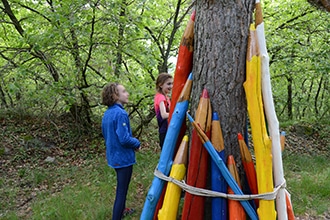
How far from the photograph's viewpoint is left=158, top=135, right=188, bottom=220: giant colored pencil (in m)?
2.62

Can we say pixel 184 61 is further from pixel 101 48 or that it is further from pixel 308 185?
pixel 101 48

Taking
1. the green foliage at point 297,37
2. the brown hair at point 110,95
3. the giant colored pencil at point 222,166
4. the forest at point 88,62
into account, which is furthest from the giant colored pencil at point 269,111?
the green foliage at point 297,37

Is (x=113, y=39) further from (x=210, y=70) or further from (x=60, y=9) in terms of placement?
(x=210, y=70)

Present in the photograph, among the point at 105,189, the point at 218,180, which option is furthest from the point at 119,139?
the point at 105,189

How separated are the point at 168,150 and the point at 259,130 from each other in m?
0.80

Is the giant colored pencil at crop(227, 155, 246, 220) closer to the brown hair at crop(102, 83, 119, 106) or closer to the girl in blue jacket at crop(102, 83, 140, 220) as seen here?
the girl in blue jacket at crop(102, 83, 140, 220)

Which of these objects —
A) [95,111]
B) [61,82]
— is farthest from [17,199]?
[95,111]

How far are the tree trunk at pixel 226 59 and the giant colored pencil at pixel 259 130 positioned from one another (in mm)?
101

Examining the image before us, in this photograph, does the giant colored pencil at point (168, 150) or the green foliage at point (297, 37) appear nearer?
the giant colored pencil at point (168, 150)

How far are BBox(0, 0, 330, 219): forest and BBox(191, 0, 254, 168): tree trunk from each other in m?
2.55

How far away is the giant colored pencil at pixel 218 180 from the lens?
2482 millimetres

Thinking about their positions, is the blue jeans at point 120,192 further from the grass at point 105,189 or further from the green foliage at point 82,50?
the green foliage at point 82,50

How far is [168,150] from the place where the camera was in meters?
2.76

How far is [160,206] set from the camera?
2816 millimetres
